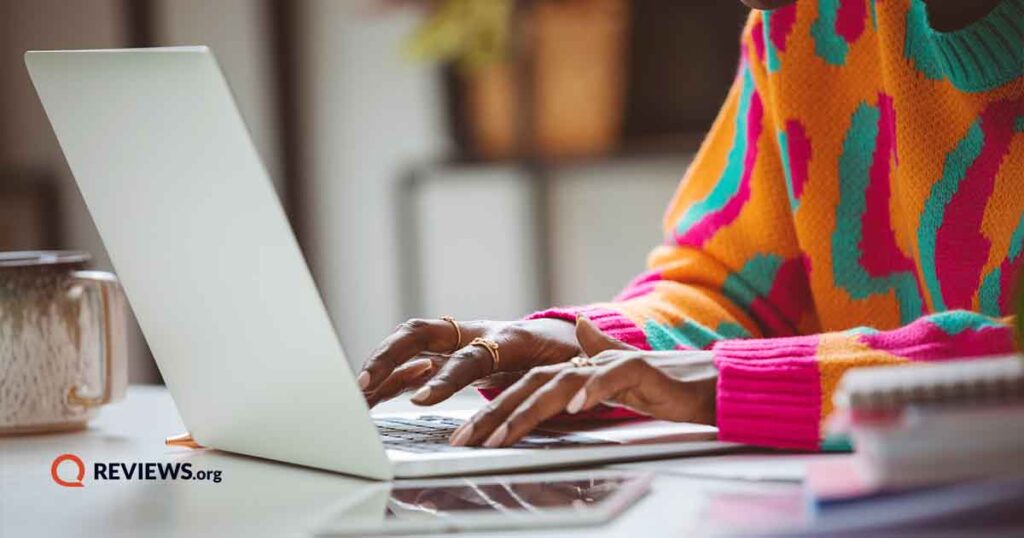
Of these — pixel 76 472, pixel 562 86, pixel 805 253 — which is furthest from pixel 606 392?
pixel 562 86

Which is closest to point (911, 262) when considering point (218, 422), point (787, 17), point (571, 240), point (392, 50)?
point (787, 17)

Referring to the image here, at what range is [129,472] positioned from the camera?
84 cm

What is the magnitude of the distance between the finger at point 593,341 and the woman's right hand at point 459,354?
0.18 ft

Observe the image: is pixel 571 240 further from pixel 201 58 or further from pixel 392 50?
pixel 201 58

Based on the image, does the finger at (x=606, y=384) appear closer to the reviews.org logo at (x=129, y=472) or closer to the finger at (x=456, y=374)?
the finger at (x=456, y=374)

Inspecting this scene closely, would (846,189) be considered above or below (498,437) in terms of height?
above

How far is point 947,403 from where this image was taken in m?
0.49

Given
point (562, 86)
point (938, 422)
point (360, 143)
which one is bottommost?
point (938, 422)

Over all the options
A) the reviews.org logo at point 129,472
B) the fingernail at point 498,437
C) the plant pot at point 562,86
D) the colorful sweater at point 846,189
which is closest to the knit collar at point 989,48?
the colorful sweater at point 846,189

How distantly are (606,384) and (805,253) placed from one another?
46cm

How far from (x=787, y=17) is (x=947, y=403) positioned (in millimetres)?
751

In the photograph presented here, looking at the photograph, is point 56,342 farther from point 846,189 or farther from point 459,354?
point 846,189

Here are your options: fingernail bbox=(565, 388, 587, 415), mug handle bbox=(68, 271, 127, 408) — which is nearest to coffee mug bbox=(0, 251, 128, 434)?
mug handle bbox=(68, 271, 127, 408)

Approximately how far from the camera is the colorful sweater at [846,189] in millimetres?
979
